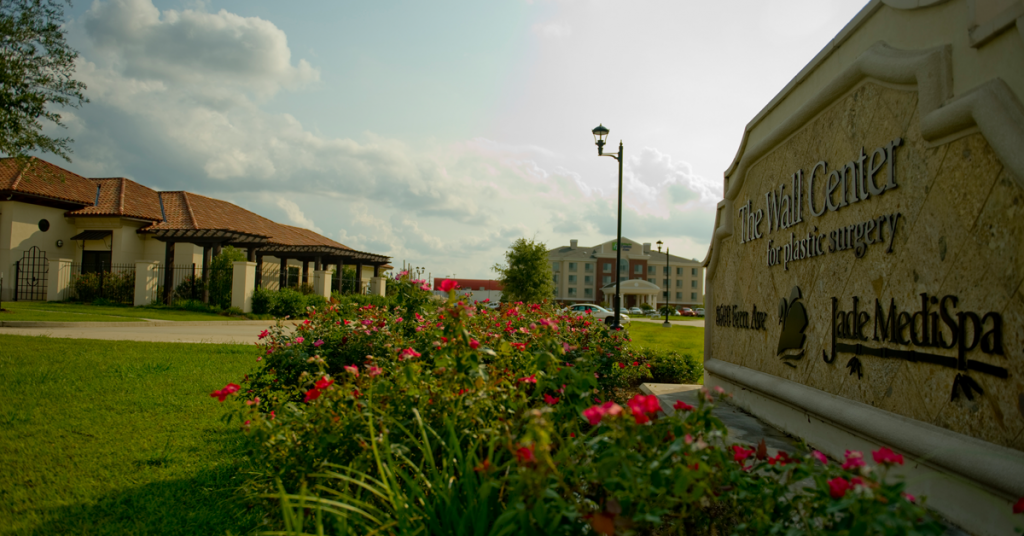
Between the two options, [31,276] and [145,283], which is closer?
[145,283]

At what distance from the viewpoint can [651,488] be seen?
1.71 m

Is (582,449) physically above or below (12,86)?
below

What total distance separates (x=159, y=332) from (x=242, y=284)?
7.63 meters

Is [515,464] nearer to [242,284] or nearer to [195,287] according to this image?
[242,284]

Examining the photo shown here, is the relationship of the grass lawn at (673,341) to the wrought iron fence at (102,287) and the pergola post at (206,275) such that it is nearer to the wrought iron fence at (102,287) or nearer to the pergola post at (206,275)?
the pergola post at (206,275)

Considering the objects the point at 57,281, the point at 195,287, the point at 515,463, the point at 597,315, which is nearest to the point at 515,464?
the point at 515,463

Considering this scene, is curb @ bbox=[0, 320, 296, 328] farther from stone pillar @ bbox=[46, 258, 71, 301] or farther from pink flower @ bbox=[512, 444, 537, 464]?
pink flower @ bbox=[512, 444, 537, 464]

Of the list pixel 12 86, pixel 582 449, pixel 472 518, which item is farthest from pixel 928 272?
pixel 12 86

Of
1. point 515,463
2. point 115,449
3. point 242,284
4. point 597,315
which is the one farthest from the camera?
point 597,315

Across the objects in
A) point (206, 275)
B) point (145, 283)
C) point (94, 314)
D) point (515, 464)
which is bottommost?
point (94, 314)

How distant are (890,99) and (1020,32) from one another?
1184 millimetres

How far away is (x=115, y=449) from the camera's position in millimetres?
4648

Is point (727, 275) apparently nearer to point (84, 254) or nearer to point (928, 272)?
point (928, 272)

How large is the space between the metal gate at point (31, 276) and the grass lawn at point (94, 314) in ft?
10.2
